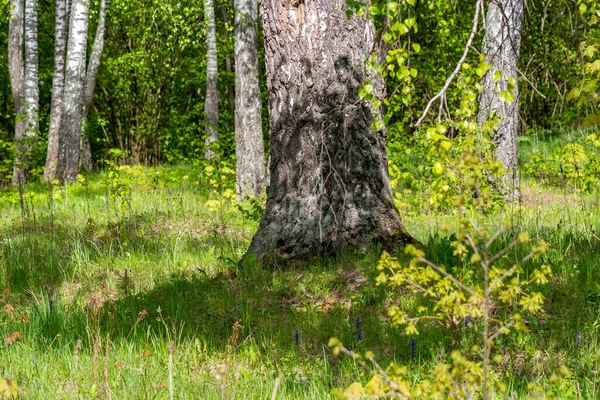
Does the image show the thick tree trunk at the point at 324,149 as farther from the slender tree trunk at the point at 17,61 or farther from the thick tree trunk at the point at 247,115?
the slender tree trunk at the point at 17,61

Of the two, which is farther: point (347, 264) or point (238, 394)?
point (347, 264)

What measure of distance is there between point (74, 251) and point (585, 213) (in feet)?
16.9

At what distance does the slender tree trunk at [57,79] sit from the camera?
13.1 m

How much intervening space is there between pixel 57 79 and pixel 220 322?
1091 centimetres

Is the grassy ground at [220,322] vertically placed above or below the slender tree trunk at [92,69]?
below

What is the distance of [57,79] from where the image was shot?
13.8 m

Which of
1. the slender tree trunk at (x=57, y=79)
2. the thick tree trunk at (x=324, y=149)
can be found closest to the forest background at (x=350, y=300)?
the thick tree trunk at (x=324, y=149)

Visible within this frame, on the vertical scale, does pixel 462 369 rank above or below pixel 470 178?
below

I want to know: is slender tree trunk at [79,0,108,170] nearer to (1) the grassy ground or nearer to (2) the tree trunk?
(2) the tree trunk

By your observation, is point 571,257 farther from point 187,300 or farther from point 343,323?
point 187,300

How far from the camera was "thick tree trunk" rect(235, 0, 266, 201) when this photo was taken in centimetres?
929

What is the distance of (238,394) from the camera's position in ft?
10.7

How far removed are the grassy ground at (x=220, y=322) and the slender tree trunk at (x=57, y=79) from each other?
7.56m

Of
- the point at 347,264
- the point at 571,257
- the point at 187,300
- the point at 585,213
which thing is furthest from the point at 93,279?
the point at 585,213
